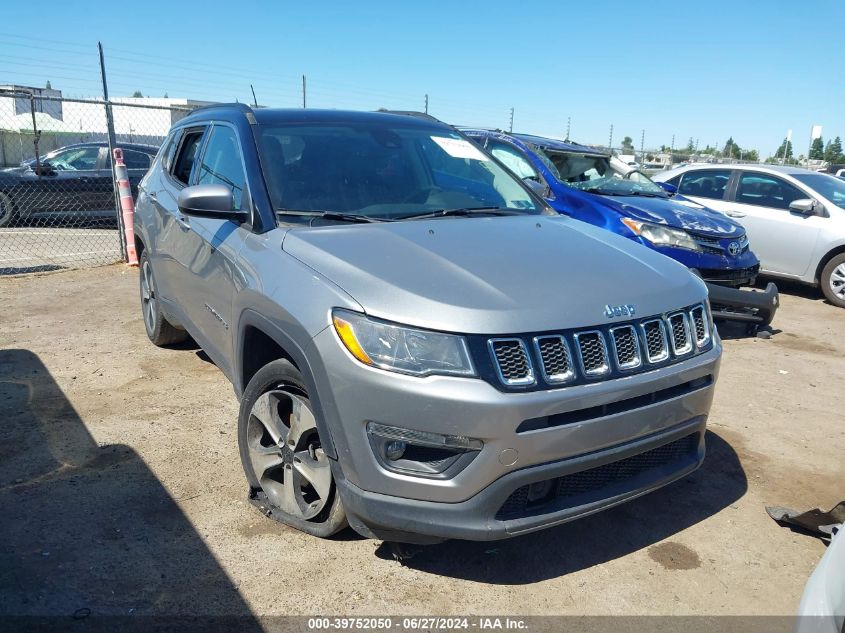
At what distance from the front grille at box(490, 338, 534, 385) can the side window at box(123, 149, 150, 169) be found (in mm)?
11289

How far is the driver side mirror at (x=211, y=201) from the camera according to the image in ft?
10.6

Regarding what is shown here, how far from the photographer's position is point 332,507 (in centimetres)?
288

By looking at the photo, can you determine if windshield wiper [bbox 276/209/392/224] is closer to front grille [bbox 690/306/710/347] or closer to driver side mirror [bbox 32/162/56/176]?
front grille [bbox 690/306/710/347]

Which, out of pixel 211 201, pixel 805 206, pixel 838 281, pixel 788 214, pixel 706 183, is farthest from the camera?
pixel 706 183

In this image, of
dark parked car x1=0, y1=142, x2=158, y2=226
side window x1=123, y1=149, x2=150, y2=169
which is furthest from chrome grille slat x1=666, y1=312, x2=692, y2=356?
side window x1=123, y1=149, x2=150, y2=169

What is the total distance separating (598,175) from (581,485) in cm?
563

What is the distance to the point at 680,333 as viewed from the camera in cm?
293

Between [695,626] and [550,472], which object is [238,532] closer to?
[550,472]

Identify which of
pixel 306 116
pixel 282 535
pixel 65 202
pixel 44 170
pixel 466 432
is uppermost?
pixel 306 116

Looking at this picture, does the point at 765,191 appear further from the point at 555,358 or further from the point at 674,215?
the point at 555,358

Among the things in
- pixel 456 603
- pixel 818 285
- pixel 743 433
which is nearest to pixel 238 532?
pixel 456 603

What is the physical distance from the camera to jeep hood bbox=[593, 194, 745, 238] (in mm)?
6430

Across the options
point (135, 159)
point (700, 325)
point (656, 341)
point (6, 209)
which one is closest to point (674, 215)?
point (700, 325)

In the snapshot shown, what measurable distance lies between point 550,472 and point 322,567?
108 cm
